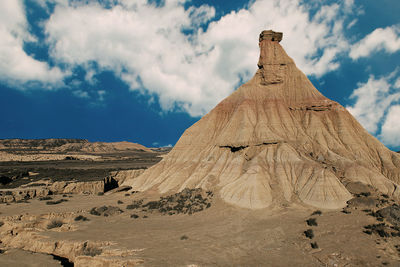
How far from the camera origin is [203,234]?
64.7 feet

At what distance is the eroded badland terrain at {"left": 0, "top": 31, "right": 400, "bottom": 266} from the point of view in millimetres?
16219

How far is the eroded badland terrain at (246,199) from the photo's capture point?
16219mm

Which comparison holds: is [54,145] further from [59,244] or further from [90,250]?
[90,250]

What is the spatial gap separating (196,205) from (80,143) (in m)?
150

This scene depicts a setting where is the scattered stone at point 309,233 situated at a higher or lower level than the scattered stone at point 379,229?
lower

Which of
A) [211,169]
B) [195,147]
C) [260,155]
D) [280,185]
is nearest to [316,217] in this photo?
[280,185]

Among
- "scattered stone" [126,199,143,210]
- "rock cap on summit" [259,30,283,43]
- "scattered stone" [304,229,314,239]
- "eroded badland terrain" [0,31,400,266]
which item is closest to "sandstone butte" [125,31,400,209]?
"rock cap on summit" [259,30,283,43]

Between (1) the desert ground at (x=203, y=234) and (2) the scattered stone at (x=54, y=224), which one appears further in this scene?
(2) the scattered stone at (x=54, y=224)

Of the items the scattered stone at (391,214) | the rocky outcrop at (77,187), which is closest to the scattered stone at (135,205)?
the rocky outcrop at (77,187)

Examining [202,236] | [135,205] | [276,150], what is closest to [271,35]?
[276,150]

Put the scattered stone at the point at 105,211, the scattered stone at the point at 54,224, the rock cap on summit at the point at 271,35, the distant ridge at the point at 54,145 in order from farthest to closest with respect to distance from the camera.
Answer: the distant ridge at the point at 54,145
the rock cap on summit at the point at 271,35
the scattered stone at the point at 105,211
the scattered stone at the point at 54,224

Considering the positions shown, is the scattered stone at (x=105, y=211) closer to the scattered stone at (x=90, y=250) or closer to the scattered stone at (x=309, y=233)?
the scattered stone at (x=90, y=250)

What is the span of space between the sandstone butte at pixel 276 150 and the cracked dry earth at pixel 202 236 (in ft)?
9.03

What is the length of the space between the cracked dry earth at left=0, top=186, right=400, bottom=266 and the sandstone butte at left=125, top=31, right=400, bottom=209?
275 cm
